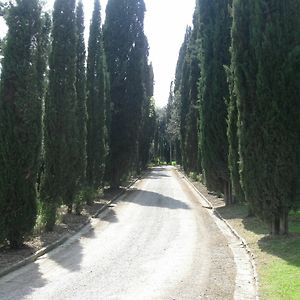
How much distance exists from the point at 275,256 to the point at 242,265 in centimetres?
85

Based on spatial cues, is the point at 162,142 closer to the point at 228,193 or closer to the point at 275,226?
the point at 228,193

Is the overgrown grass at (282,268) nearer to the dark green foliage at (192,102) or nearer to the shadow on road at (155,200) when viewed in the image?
the shadow on road at (155,200)

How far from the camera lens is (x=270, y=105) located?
12055mm

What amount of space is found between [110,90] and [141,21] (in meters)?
5.50

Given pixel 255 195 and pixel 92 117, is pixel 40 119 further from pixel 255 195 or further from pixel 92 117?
pixel 92 117

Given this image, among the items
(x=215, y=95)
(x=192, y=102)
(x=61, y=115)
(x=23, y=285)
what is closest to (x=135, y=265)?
(x=23, y=285)

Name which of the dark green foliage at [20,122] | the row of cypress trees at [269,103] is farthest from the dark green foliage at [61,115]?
the row of cypress trees at [269,103]

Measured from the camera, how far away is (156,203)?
2380cm

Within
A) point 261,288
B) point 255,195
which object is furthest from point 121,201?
point 261,288

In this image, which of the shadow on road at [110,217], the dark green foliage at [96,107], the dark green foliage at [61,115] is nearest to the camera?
the dark green foliage at [61,115]

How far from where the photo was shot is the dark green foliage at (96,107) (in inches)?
966

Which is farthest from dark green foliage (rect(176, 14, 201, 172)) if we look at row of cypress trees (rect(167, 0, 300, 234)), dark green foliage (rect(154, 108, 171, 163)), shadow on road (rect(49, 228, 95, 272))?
dark green foliage (rect(154, 108, 171, 163))

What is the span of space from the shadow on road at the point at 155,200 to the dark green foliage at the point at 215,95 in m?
2.05

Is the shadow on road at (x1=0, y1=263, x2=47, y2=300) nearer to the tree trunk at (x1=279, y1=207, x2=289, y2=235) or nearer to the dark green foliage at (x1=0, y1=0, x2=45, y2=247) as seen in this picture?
the dark green foliage at (x1=0, y1=0, x2=45, y2=247)
